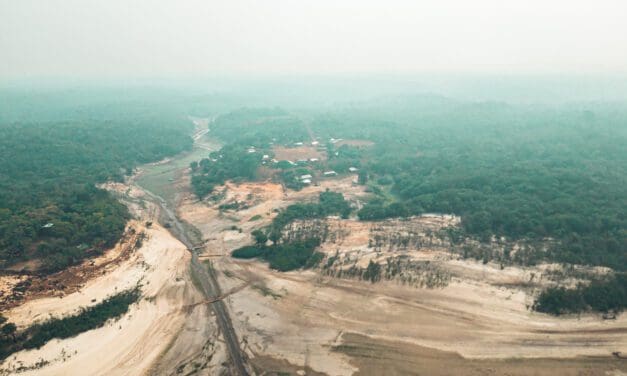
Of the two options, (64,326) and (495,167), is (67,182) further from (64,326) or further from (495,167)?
(495,167)

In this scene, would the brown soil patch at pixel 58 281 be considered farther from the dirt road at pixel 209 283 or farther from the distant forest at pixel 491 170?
the distant forest at pixel 491 170

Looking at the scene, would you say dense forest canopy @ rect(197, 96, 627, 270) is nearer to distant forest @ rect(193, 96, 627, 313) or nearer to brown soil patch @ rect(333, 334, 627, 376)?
distant forest @ rect(193, 96, 627, 313)

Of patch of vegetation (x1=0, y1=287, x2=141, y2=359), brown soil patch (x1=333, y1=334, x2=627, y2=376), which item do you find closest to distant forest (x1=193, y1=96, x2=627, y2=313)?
brown soil patch (x1=333, y1=334, x2=627, y2=376)

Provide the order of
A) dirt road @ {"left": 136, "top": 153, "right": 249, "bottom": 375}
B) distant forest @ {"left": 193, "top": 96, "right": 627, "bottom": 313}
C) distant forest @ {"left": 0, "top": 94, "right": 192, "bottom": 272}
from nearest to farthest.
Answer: dirt road @ {"left": 136, "top": 153, "right": 249, "bottom": 375} < distant forest @ {"left": 0, "top": 94, "right": 192, "bottom": 272} < distant forest @ {"left": 193, "top": 96, "right": 627, "bottom": 313}

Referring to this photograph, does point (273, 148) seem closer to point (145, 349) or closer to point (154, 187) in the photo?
point (154, 187)

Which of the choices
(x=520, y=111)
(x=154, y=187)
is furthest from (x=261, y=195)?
(x=520, y=111)

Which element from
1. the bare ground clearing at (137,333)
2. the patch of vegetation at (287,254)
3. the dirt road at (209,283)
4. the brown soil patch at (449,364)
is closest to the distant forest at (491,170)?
the brown soil patch at (449,364)
